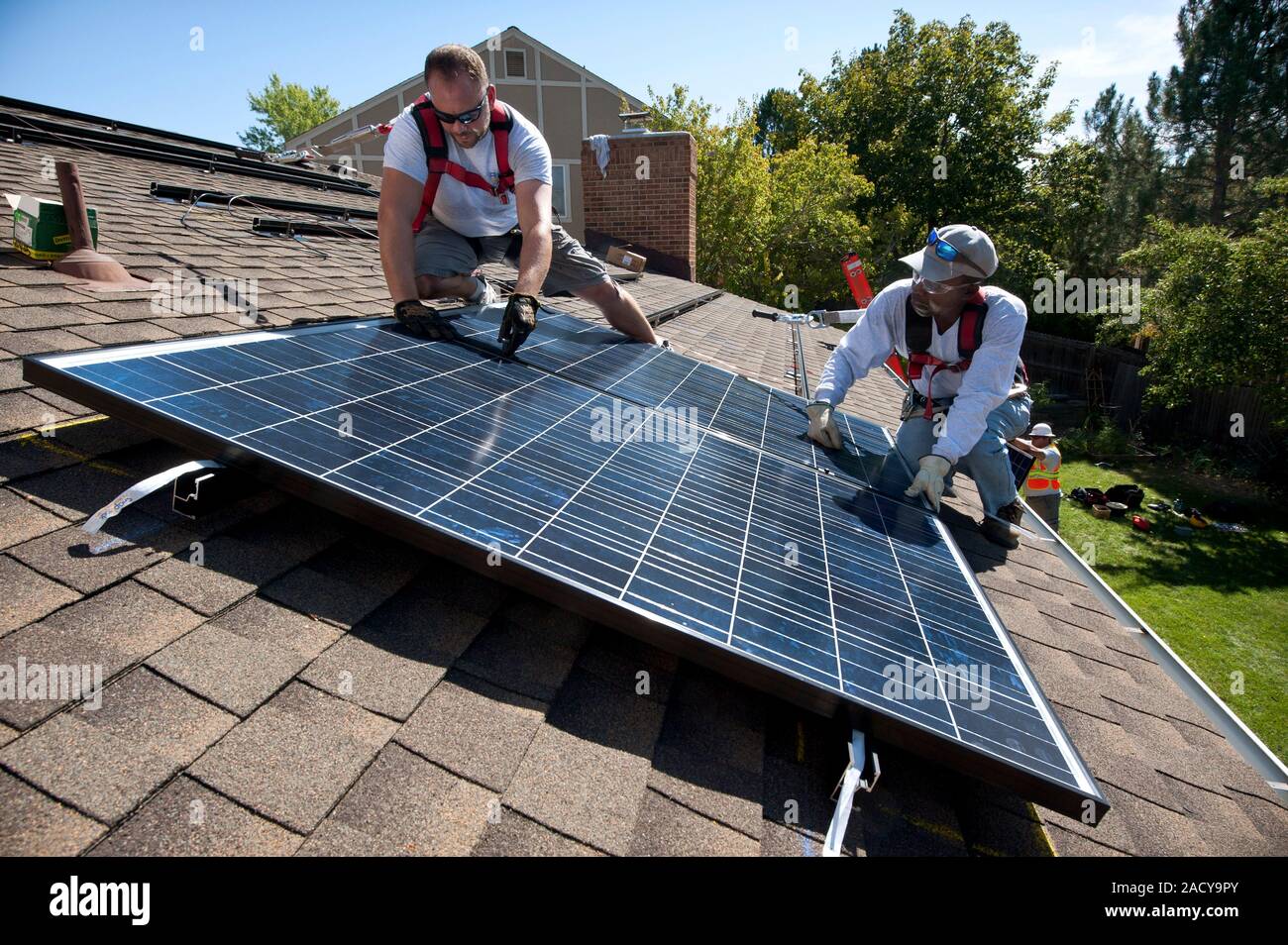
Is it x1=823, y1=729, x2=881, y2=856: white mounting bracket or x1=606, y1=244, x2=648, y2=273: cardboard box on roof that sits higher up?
x1=606, y1=244, x2=648, y2=273: cardboard box on roof

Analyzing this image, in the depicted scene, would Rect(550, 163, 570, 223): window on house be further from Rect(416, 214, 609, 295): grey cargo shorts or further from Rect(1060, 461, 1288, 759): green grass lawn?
Rect(416, 214, 609, 295): grey cargo shorts

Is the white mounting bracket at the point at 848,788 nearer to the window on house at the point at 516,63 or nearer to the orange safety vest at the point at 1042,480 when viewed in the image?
the orange safety vest at the point at 1042,480

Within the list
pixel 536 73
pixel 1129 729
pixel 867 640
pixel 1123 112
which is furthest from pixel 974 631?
pixel 1123 112

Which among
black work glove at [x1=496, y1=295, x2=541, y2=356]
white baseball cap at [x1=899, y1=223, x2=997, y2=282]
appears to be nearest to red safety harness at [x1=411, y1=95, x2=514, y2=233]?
black work glove at [x1=496, y1=295, x2=541, y2=356]

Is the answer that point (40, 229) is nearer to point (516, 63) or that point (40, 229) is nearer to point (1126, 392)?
point (516, 63)

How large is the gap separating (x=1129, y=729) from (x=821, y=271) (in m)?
27.9

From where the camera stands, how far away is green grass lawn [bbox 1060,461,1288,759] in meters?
13.8

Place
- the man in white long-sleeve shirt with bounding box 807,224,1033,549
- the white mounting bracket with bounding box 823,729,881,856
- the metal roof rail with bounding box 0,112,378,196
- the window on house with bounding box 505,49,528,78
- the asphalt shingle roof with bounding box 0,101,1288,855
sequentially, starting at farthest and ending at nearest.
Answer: the window on house with bounding box 505,49,528,78 < the metal roof rail with bounding box 0,112,378,196 < the man in white long-sleeve shirt with bounding box 807,224,1033,549 < the white mounting bracket with bounding box 823,729,881,856 < the asphalt shingle roof with bounding box 0,101,1288,855

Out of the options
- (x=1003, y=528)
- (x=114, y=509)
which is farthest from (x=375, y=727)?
(x=1003, y=528)

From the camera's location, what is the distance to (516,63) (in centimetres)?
2806

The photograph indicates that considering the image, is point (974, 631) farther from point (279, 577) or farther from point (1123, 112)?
point (1123, 112)

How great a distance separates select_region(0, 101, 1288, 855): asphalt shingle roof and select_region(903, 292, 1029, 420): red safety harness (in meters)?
2.66

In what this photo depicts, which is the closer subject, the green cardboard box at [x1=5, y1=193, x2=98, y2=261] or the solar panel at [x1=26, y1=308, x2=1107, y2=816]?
the solar panel at [x1=26, y1=308, x2=1107, y2=816]

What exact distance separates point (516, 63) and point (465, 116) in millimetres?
28481
